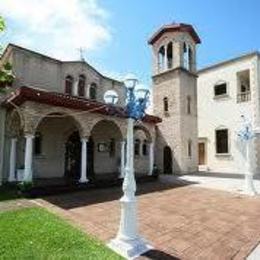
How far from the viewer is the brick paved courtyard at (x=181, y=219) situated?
666cm

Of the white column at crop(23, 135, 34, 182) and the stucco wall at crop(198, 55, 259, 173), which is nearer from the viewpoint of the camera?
the white column at crop(23, 135, 34, 182)

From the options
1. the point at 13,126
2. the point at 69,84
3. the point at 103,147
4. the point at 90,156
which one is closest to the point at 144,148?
the point at 103,147

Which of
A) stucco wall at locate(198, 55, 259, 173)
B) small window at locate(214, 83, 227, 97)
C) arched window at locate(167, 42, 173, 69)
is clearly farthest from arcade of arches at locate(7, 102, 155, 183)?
small window at locate(214, 83, 227, 97)

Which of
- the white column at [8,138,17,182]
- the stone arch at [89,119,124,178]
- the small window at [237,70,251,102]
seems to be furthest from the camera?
the small window at [237,70,251,102]

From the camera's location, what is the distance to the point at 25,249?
6.18 m

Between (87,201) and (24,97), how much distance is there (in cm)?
509

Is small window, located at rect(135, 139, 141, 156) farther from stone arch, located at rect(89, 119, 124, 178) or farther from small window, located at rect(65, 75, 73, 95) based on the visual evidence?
small window, located at rect(65, 75, 73, 95)

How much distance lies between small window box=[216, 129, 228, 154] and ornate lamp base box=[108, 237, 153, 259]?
18.5 metres

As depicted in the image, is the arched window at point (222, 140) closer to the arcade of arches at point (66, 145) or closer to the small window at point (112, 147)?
the arcade of arches at point (66, 145)

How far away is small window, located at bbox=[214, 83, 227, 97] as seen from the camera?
2418 cm

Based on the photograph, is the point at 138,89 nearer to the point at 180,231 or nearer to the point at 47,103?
the point at 180,231

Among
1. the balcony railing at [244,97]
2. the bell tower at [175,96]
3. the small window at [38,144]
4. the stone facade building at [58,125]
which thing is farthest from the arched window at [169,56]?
the small window at [38,144]

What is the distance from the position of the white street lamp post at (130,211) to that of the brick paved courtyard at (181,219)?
1.17 ft

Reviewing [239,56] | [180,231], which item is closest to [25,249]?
[180,231]
